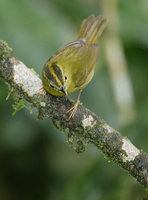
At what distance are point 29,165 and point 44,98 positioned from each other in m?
2.60

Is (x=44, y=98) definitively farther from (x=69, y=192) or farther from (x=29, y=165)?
(x=29, y=165)

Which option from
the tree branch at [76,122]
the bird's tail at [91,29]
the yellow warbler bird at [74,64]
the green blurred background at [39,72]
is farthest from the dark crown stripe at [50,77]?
the bird's tail at [91,29]

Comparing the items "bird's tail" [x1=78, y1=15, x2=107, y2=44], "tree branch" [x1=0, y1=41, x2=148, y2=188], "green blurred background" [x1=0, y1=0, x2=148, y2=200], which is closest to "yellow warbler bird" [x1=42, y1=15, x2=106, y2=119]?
"bird's tail" [x1=78, y1=15, x2=107, y2=44]

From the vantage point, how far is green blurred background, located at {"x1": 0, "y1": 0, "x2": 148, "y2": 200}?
15.9 feet

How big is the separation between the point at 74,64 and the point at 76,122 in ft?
4.14

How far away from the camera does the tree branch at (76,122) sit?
119 inches

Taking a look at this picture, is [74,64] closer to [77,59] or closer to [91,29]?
[77,59]

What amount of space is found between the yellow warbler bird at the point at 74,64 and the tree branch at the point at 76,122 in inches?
4.4

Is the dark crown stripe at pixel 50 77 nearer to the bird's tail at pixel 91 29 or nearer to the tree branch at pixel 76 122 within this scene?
the tree branch at pixel 76 122

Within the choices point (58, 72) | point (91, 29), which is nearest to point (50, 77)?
point (58, 72)

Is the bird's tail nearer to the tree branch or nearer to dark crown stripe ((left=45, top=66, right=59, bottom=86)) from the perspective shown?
dark crown stripe ((left=45, top=66, right=59, bottom=86))

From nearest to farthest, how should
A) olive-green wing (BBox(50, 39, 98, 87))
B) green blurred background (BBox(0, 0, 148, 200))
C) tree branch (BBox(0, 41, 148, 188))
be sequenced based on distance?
tree branch (BBox(0, 41, 148, 188))
olive-green wing (BBox(50, 39, 98, 87))
green blurred background (BBox(0, 0, 148, 200))

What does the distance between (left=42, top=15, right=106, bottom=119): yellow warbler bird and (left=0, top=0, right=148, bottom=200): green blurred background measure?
0.41 m

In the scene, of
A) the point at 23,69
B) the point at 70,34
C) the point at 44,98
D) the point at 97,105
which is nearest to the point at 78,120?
the point at 44,98
